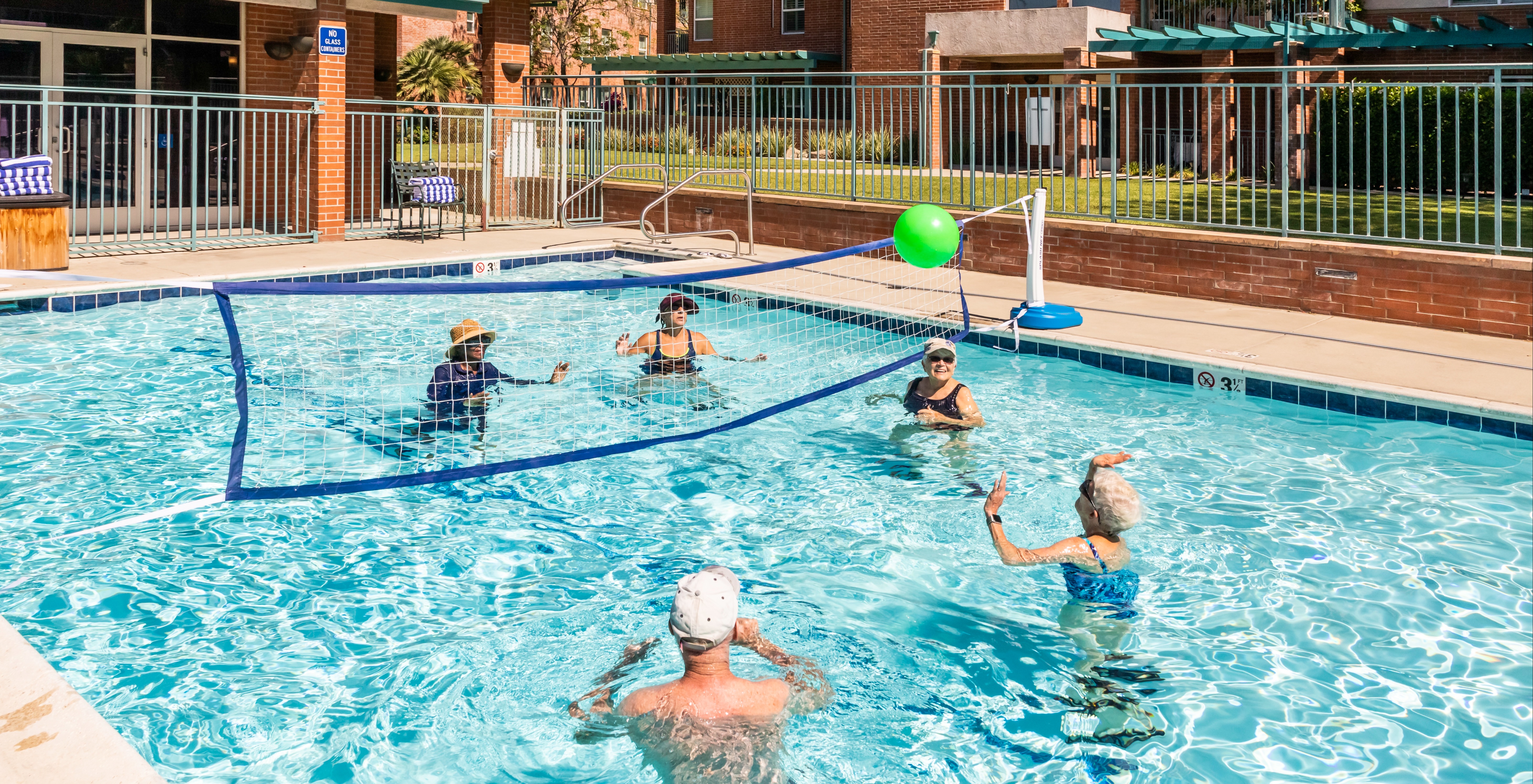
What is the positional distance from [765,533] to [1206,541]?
238 centimetres

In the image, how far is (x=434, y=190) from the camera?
16.8 metres

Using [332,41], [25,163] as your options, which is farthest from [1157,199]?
[25,163]

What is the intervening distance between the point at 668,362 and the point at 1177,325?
4.72 metres

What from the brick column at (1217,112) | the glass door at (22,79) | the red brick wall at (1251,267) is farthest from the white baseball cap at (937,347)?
the brick column at (1217,112)

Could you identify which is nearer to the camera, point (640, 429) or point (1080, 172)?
point (640, 429)

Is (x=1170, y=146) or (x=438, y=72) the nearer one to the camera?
(x=1170, y=146)

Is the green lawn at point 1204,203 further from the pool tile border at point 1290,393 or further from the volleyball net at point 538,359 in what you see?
the pool tile border at point 1290,393

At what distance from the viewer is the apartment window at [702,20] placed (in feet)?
124

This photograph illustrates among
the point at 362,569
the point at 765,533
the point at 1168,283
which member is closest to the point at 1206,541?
the point at 765,533

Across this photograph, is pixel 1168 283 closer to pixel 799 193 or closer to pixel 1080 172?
pixel 799 193

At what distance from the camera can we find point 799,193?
54.8 ft

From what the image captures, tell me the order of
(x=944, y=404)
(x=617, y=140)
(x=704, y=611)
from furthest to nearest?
(x=617, y=140)
(x=944, y=404)
(x=704, y=611)

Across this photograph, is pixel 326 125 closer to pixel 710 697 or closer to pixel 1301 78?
pixel 710 697

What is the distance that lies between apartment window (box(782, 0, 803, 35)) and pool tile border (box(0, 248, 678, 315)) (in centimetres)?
2095
